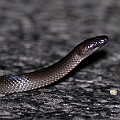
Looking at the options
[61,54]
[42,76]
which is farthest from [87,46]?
→ [61,54]

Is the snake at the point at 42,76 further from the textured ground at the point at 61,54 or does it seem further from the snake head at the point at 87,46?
the textured ground at the point at 61,54

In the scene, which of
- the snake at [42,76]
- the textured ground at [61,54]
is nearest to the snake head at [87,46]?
the snake at [42,76]

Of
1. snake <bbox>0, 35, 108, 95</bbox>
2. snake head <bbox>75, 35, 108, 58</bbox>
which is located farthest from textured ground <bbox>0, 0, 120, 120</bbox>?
snake head <bbox>75, 35, 108, 58</bbox>

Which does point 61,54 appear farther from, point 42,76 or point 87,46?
point 42,76

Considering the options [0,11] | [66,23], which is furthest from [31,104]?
[0,11]

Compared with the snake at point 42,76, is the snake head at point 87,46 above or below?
above

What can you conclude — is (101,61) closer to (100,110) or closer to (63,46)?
(63,46)
